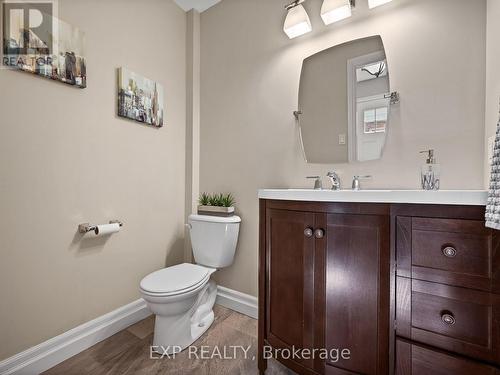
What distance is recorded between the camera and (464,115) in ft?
3.56

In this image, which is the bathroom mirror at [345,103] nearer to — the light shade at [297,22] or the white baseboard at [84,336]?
the light shade at [297,22]

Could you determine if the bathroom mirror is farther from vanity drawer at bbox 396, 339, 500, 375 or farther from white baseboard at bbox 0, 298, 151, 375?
white baseboard at bbox 0, 298, 151, 375

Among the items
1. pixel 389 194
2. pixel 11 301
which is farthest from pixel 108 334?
pixel 389 194

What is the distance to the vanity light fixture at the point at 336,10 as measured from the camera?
4.35ft

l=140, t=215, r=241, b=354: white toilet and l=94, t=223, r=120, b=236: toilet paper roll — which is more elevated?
l=94, t=223, r=120, b=236: toilet paper roll

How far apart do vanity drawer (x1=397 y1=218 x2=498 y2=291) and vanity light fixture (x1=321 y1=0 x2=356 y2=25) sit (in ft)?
4.10

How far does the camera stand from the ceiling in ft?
6.36

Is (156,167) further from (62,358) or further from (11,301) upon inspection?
(62,358)

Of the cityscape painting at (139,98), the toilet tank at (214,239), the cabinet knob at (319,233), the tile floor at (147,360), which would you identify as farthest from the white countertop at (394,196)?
the cityscape painting at (139,98)

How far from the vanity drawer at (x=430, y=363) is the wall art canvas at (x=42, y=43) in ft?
6.57

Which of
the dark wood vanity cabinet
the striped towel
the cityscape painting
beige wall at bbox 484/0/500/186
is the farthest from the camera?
the cityscape painting

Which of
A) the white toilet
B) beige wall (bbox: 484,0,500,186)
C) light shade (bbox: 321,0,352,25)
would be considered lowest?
the white toilet

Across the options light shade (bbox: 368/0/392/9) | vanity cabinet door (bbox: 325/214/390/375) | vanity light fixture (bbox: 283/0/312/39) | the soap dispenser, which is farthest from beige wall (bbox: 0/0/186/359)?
the soap dispenser

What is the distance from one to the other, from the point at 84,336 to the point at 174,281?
2.06ft
